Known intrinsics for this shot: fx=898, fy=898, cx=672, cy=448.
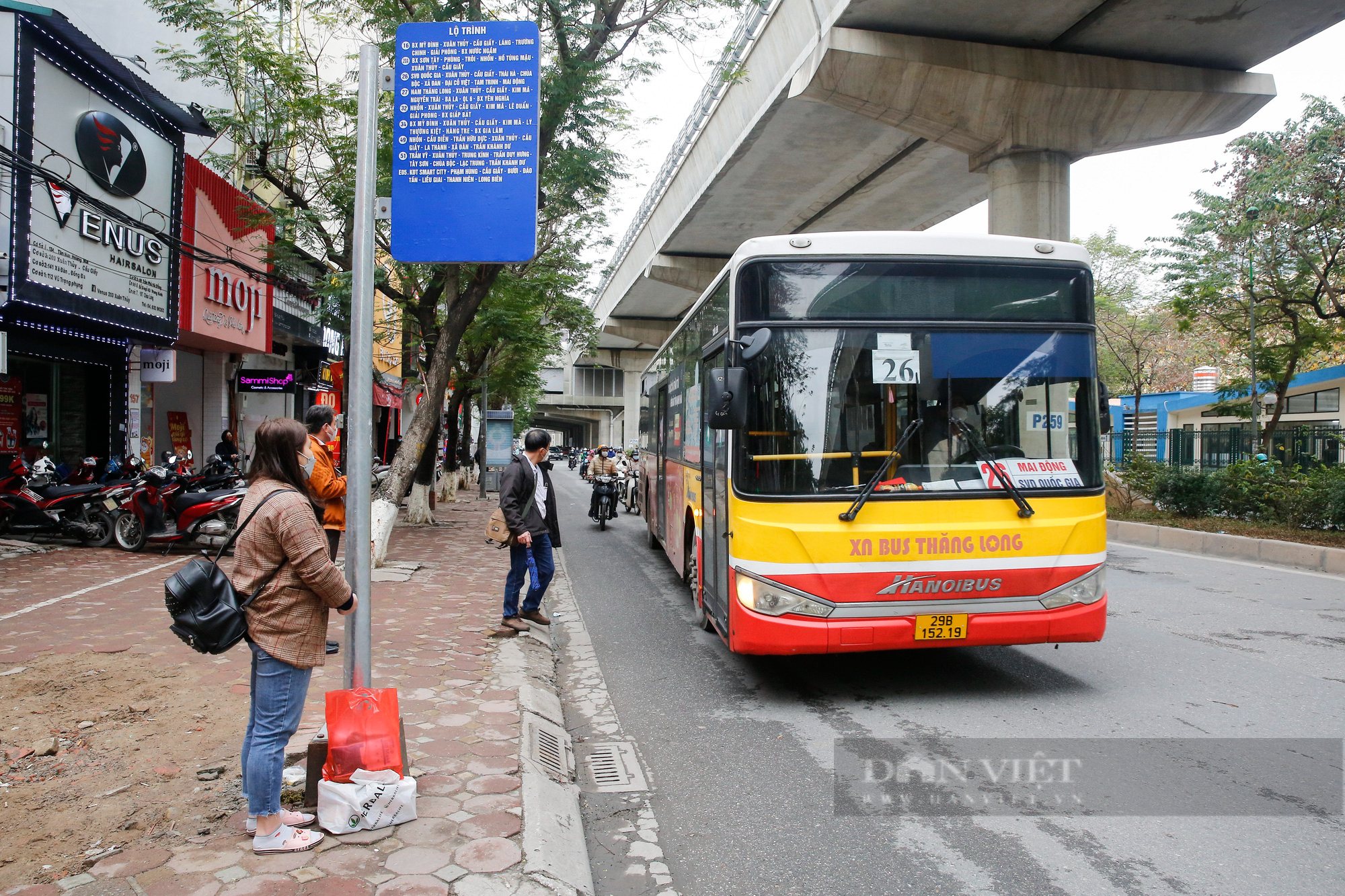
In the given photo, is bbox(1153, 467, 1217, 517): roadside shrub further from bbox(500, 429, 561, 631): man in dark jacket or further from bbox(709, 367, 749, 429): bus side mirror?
bbox(709, 367, 749, 429): bus side mirror

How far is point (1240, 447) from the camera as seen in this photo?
1859 centimetres

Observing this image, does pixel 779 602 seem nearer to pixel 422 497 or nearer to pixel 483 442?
pixel 422 497

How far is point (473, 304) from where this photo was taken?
12.7 m

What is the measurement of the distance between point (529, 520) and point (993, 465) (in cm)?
364

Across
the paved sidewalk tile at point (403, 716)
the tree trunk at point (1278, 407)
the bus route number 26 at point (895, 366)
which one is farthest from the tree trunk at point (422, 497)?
the tree trunk at point (1278, 407)

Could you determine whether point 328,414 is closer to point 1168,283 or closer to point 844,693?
point 844,693

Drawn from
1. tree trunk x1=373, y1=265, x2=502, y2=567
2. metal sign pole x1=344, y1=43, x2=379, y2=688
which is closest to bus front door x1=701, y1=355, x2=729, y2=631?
metal sign pole x1=344, y1=43, x2=379, y2=688

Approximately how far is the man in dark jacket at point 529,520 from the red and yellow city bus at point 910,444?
2.09 metres

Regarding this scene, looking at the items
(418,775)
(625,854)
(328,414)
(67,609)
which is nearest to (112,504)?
(67,609)

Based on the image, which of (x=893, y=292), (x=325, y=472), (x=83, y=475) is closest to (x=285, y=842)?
(x=325, y=472)

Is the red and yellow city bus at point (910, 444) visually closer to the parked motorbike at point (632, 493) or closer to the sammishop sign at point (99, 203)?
the sammishop sign at point (99, 203)

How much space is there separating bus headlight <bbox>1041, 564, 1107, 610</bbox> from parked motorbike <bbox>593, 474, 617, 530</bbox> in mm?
12878

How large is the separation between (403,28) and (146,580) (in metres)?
7.66

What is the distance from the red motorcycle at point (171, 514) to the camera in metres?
11.7
